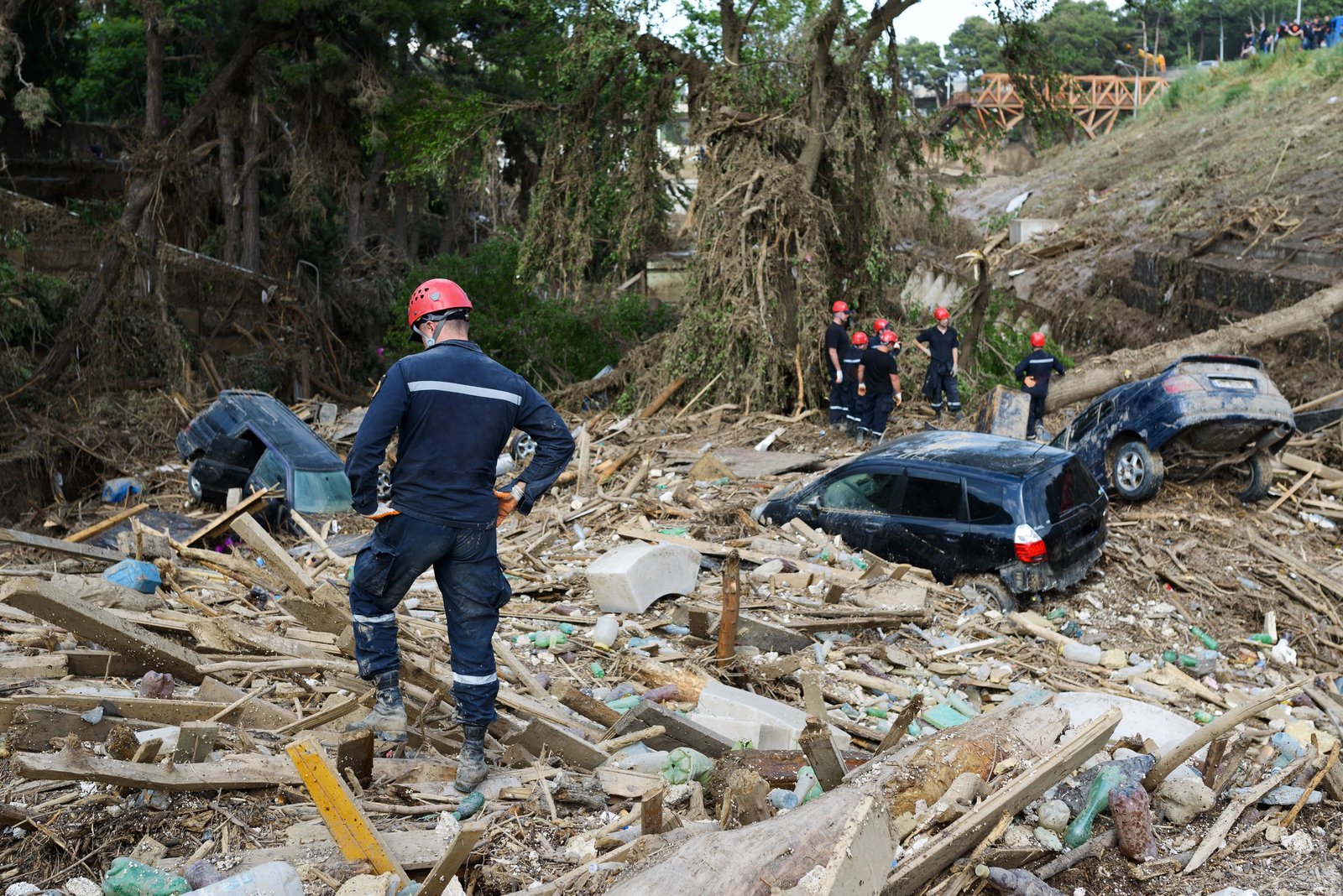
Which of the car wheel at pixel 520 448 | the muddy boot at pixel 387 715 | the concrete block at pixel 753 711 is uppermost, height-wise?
the muddy boot at pixel 387 715

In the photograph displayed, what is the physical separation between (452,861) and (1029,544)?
23.2 ft

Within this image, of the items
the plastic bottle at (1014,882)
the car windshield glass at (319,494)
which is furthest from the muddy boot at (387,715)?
the car windshield glass at (319,494)

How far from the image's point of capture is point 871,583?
9828 millimetres

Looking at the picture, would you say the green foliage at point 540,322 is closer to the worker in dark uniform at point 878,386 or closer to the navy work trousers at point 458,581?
the worker in dark uniform at point 878,386

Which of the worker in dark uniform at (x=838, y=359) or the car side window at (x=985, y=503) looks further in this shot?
the worker in dark uniform at (x=838, y=359)

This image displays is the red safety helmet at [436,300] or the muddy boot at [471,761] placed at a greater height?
the red safety helmet at [436,300]

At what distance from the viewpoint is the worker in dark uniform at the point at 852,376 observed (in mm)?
15953

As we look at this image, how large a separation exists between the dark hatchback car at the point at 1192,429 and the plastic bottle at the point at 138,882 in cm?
1102

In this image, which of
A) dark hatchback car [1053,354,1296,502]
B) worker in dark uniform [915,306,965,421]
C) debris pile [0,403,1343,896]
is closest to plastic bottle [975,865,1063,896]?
debris pile [0,403,1343,896]

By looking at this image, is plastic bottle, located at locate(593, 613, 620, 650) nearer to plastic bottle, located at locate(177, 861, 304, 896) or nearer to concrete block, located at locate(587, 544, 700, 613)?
concrete block, located at locate(587, 544, 700, 613)

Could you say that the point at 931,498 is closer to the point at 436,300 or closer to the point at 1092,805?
the point at 1092,805

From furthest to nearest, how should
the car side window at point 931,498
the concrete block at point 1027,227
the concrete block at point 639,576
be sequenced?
1. the concrete block at point 1027,227
2. the car side window at point 931,498
3. the concrete block at point 639,576

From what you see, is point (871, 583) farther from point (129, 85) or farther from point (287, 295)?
point (129, 85)

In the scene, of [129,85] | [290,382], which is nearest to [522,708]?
[290,382]
